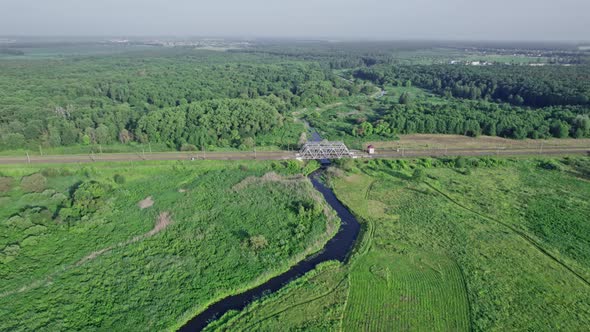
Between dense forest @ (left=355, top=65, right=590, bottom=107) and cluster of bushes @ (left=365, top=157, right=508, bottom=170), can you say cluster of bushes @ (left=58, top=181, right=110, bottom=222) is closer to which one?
cluster of bushes @ (left=365, top=157, right=508, bottom=170)

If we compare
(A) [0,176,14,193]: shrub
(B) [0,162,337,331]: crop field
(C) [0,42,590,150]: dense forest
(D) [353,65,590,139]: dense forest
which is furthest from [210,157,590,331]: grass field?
(A) [0,176,14,193]: shrub

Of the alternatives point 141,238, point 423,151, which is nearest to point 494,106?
point 423,151

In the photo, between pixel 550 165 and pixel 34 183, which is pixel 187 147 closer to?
pixel 34 183

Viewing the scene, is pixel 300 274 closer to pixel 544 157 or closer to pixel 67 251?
pixel 67 251

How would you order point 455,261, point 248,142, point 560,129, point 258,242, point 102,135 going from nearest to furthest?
point 455,261 < point 258,242 < point 248,142 < point 102,135 < point 560,129

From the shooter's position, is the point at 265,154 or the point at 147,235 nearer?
the point at 147,235

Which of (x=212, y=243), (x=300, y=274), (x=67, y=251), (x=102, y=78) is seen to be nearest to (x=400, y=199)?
(x=300, y=274)
